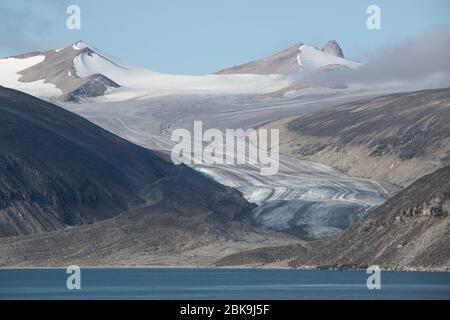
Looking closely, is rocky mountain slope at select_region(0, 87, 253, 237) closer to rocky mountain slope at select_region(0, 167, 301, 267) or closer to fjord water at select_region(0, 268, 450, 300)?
rocky mountain slope at select_region(0, 167, 301, 267)

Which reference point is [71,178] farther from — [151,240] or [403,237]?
[403,237]

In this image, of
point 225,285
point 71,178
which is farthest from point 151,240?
point 225,285

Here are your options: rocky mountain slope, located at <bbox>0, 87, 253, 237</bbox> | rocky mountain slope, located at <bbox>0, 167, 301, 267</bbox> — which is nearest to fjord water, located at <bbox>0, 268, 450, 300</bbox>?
rocky mountain slope, located at <bbox>0, 167, 301, 267</bbox>

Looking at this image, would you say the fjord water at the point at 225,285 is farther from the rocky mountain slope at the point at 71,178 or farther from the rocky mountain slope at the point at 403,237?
the rocky mountain slope at the point at 71,178

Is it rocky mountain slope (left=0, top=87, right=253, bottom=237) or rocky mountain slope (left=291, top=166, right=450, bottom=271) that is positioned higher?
rocky mountain slope (left=0, top=87, right=253, bottom=237)
